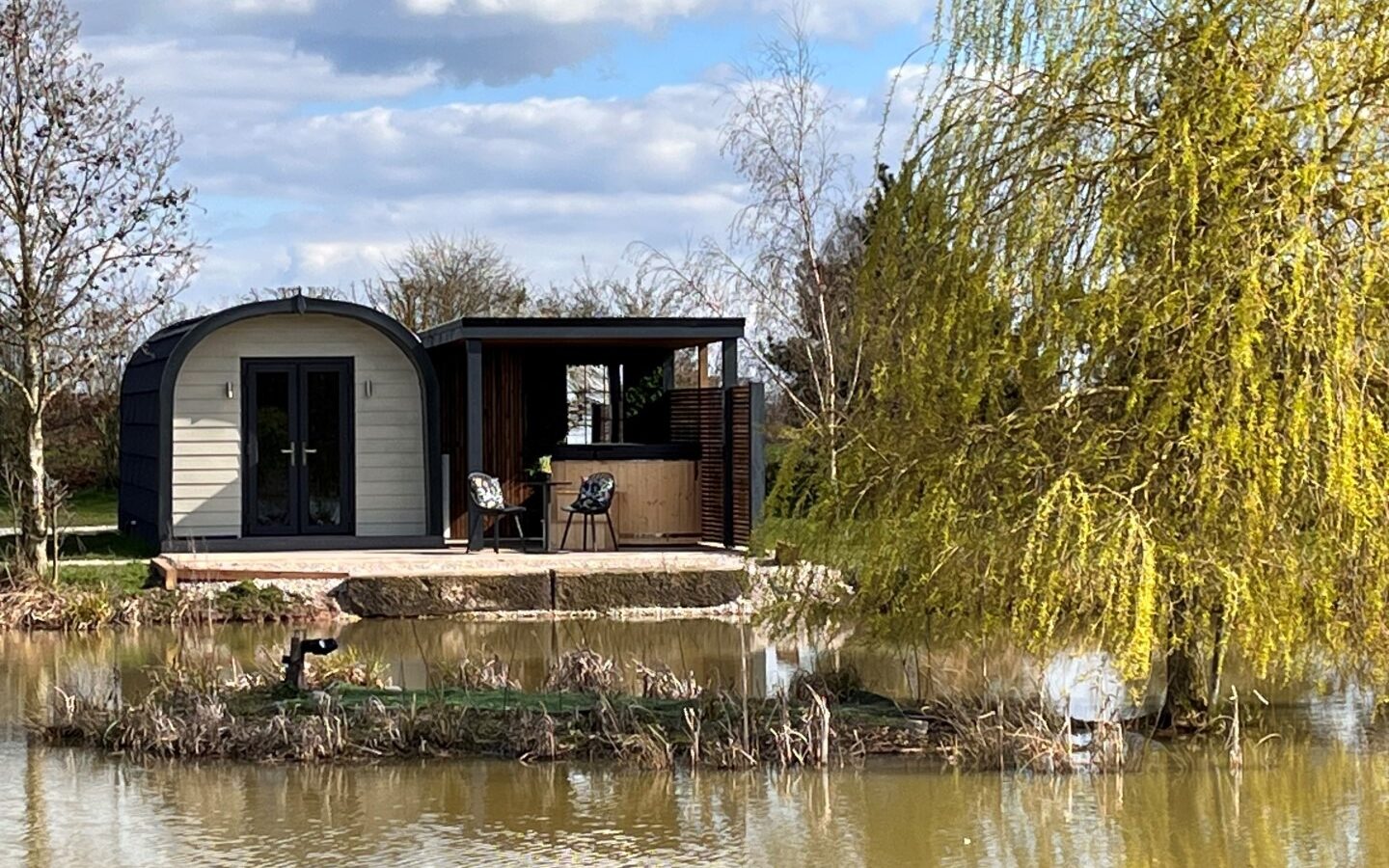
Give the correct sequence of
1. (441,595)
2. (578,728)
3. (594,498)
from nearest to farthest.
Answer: (578,728), (441,595), (594,498)

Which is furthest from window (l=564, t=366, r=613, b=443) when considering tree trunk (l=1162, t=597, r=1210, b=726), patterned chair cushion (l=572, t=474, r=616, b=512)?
tree trunk (l=1162, t=597, r=1210, b=726)

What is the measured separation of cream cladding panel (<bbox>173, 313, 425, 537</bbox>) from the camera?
Answer: 21.3 metres

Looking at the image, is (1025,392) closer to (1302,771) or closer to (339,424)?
(1302,771)

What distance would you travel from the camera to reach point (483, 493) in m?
20.5

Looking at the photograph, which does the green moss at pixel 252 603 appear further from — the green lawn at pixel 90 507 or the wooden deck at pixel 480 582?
the green lawn at pixel 90 507

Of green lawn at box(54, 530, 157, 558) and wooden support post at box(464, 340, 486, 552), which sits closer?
wooden support post at box(464, 340, 486, 552)

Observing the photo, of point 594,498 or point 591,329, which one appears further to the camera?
point 591,329

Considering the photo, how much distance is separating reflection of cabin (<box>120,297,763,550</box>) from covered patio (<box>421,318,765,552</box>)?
0.03 metres

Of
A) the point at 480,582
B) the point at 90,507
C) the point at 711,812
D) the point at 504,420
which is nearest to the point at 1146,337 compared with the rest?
the point at 711,812

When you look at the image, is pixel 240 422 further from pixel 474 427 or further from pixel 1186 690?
pixel 1186 690

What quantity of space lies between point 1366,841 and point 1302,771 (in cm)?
155

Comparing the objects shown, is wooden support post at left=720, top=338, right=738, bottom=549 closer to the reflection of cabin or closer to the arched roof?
the reflection of cabin

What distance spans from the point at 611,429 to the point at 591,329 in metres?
2.82

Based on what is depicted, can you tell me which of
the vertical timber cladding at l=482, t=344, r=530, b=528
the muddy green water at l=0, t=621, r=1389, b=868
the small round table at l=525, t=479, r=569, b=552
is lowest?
the muddy green water at l=0, t=621, r=1389, b=868
